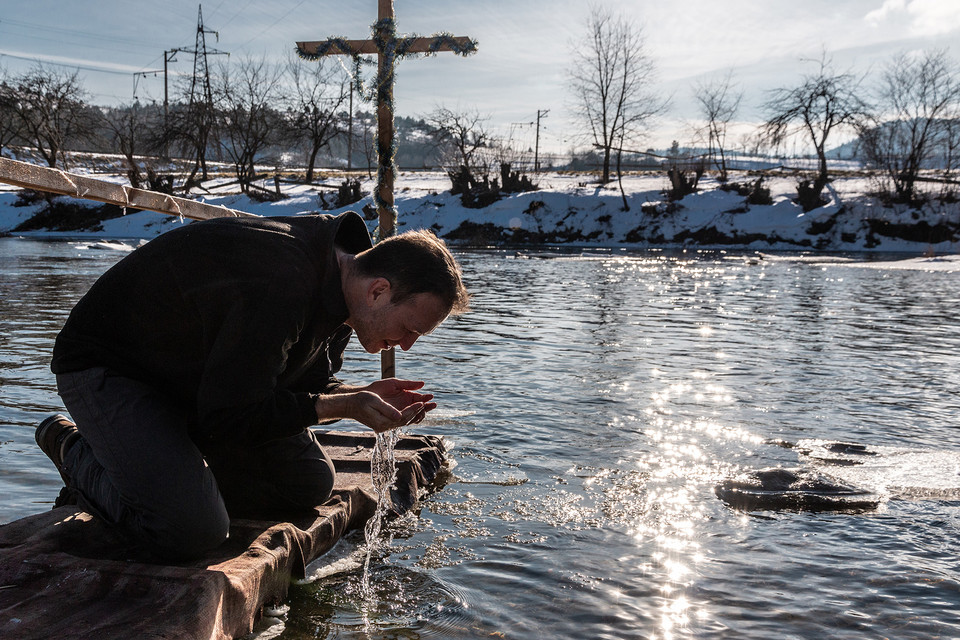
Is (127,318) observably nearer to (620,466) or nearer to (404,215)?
(620,466)

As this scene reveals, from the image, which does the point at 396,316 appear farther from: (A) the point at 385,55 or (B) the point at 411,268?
(A) the point at 385,55

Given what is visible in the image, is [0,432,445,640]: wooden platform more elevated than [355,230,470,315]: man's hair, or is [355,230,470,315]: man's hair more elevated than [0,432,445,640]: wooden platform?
[355,230,470,315]: man's hair

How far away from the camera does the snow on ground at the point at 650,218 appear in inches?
1211

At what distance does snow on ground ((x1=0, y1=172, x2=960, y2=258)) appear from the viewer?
101 ft

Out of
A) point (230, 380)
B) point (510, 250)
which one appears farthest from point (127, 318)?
point (510, 250)

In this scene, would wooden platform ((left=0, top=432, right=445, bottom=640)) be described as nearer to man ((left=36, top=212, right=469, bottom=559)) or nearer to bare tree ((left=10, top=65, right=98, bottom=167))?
man ((left=36, top=212, right=469, bottom=559))

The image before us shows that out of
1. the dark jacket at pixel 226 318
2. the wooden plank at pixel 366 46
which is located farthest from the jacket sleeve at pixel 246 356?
the wooden plank at pixel 366 46

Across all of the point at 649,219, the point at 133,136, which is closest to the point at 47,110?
the point at 133,136

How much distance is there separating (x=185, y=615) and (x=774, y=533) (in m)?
2.74

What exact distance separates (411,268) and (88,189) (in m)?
2.17

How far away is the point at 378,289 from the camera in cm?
272

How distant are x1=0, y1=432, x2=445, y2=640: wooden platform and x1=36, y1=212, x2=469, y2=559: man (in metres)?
0.14

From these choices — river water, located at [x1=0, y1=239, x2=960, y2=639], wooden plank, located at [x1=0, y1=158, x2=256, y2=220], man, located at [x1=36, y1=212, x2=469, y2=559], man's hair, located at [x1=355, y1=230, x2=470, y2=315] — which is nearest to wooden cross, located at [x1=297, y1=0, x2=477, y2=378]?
wooden plank, located at [x1=0, y1=158, x2=256, y2=220]

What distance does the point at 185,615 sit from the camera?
2375 millimetres
